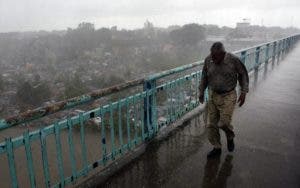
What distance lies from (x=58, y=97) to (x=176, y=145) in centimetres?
3587

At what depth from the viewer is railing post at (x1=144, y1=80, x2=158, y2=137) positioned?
461 centimetres

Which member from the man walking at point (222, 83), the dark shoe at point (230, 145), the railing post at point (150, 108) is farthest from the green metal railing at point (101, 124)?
the dark shoe at point (230, 145)

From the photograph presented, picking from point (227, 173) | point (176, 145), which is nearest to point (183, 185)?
point (227, 173)

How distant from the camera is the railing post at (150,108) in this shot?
4613 millimetres

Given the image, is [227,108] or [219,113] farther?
[219,113]

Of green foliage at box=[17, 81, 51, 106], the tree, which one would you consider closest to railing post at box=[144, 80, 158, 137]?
green foliage at box=[17, 81, 51, 106]

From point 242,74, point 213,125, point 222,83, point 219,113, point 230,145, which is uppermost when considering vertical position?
point 242,74

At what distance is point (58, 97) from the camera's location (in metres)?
38.8

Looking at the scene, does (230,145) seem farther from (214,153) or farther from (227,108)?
(227,108)

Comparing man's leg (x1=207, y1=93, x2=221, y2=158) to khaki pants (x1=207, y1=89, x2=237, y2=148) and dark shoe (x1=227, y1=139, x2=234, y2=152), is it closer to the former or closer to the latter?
khaki pants (x1=207, y1=89, x2=237, y2=148)

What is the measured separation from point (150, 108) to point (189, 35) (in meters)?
73.5

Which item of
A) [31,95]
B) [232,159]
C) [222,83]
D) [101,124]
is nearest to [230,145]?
[232,159]

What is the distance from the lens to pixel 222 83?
160 inches

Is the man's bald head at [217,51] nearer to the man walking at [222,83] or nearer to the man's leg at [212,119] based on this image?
the man walking at [222,83]
